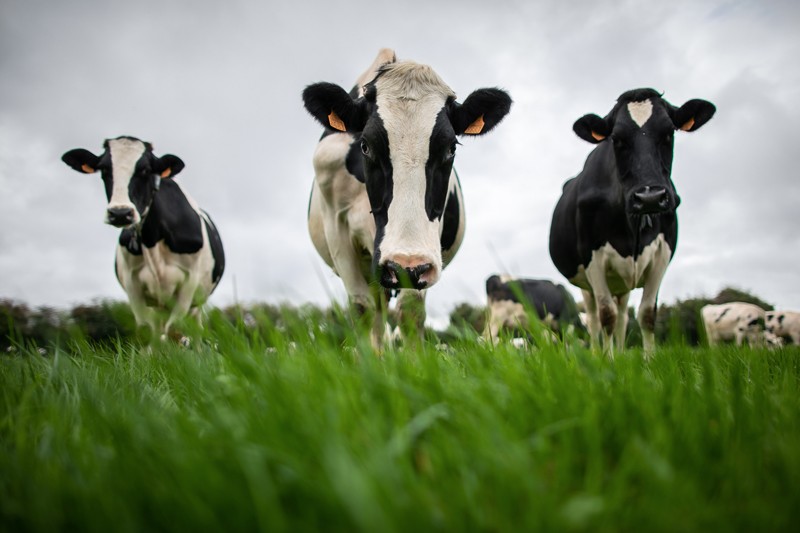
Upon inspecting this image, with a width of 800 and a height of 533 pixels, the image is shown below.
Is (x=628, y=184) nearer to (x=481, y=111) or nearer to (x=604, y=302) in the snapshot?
A: (x=604, y=302)

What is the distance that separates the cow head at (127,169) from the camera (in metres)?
7.11

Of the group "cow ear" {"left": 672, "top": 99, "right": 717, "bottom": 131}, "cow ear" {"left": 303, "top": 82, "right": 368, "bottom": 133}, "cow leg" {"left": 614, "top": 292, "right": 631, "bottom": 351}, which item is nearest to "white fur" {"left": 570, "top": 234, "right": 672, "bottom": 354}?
"cow leg" {"left": 614, "top": 292, "right": 631, "bottom": 351}

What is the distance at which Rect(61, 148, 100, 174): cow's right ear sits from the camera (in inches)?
303

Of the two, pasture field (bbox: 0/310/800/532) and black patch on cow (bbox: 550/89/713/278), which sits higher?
black patch on cow (bbox: 550/89/713/278)

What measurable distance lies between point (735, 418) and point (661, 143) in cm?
512

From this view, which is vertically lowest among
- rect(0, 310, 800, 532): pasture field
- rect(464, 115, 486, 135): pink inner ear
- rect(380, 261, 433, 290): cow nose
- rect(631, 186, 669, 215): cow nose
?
rect(0, 310, 800, 532): pasture field

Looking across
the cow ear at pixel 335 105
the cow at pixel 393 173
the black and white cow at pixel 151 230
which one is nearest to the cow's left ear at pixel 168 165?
the black and white cow at pixel 151 230

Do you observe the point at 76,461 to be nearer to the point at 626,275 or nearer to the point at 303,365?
the point at 303,365

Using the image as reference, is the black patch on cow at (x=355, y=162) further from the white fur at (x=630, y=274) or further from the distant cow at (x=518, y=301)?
the distant cow at (x=518, y=301)

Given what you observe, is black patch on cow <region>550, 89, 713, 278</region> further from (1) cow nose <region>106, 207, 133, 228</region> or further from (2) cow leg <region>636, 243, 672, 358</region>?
(1) cow nose <region>106, 207, 133, 228</region>

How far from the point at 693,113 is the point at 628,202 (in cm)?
172

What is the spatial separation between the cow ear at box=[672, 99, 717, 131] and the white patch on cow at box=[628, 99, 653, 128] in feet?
1.54

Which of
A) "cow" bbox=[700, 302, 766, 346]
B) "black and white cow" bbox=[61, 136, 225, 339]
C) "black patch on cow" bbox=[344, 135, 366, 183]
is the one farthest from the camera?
"cow" bbox=[700, 302, 766, 346]

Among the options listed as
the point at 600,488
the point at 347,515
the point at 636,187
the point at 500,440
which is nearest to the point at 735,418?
the point at 600,488
